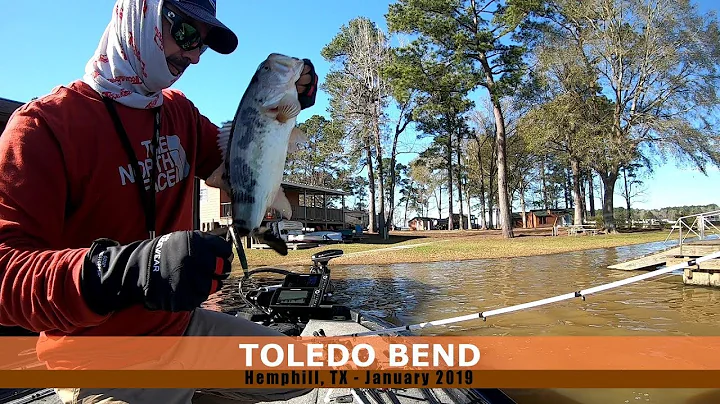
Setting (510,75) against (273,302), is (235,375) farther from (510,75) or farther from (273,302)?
(510,75)

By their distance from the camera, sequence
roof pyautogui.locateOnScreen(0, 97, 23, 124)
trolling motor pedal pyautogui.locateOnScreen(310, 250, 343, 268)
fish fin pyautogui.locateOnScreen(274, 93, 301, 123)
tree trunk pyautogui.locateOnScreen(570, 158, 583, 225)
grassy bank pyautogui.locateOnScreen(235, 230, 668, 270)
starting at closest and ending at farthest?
fish fin pyautogui.locateOnScreen(274, 93, 301, 123) < trolling motor pedal pyautogui.locateOnScreen(310, 250, 343, 268) < roof pyautogui.locateOnScreen(0, 97, 23, 124) < grassy bank pyautogui.locateOnScreen(235, 230, 668, 270) < tree trunk pyautogui.locateOnScreen(570, 158, 583, 225)

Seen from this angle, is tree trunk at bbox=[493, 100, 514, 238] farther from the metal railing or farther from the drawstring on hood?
the drawstring on hood

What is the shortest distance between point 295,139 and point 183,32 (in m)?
0.60

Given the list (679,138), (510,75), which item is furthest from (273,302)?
(679,138)

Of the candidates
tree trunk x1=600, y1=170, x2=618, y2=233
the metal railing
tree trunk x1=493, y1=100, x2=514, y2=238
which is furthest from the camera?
tree trunk x1=600, y1=170, x2=618, y2=233

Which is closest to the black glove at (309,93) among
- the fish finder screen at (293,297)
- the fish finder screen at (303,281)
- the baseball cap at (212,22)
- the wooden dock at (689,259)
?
the baseball cap at (212,22)

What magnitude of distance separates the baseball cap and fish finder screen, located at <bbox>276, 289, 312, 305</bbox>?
457 cm

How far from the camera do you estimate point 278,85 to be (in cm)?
184

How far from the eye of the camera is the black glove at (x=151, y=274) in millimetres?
1247

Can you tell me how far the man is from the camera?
4.13ft

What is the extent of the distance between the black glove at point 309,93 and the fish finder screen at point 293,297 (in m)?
4.52

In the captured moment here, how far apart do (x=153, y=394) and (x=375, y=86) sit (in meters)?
31.0

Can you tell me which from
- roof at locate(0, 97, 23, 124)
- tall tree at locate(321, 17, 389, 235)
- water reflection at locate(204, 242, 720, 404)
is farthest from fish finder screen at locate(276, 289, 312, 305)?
tall tree at locate(321, 17, 389, 235)

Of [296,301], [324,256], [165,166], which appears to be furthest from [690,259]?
[165,166]
